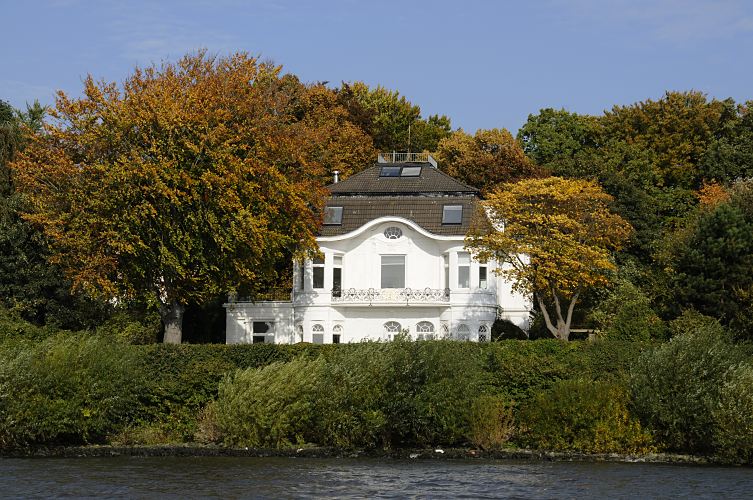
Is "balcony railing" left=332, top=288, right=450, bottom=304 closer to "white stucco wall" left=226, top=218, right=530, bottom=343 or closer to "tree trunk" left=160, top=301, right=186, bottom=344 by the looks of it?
"white stucco wall" left=226, top=218, right=530, bottom=343

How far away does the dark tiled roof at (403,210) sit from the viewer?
61594mm

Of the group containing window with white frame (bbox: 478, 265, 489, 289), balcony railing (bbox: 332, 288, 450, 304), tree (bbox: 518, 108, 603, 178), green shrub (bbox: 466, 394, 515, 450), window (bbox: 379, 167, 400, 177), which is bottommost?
green shrub (bbox: 466, 394, 515, 450)

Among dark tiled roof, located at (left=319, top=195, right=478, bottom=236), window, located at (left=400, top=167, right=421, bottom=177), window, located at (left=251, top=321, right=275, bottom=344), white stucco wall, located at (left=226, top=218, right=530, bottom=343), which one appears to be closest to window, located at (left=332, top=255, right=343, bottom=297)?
white stucco wall, located at (left=226, top=218, right=530, bottom=343)

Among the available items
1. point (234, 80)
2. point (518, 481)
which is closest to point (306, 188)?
point (234, 80)

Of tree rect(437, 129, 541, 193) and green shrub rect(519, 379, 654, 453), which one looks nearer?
green shrub rect(519, 379, 654, 453)

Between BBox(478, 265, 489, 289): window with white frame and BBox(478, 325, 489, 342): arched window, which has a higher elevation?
BBox(478, 265, 489, 289): window with white frame

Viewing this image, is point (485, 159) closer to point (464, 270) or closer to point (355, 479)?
point (464, 270)

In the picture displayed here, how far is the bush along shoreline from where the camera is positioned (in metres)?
42.3

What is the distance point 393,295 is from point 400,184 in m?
5.96

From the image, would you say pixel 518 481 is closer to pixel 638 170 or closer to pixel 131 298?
pixel 131 298

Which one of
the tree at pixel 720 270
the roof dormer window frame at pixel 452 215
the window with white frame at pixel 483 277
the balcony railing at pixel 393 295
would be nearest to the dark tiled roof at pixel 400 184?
the roof dormer window frame at pixel 452 215

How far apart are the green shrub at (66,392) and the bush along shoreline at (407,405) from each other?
0.05 meters

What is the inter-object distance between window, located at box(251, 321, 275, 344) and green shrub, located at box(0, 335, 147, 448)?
57.8 ft

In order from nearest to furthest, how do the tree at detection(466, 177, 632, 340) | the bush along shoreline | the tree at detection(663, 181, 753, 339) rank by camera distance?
1. the bush along shoreline
2. the tree at detection(663, 181, 753, 339)
3. the tree at detection(466, 177, 632, 340)
